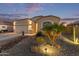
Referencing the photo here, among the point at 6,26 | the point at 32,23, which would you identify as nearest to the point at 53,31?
the point at 32,23

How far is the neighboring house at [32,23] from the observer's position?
1400mm

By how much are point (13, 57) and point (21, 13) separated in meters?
0.41

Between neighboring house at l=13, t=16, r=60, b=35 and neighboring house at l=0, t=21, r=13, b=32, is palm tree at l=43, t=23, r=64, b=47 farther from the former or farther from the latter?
neighboring house at l=0, t=21, r=13, b=32

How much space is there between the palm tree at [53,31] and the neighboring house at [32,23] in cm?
4

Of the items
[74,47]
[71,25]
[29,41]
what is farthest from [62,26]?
[29,41]

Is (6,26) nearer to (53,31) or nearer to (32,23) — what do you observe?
(32,23)

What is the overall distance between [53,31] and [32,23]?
0.21m

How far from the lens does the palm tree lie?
54.9 inches

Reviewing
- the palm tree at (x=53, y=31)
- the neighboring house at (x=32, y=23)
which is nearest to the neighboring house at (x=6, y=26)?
the neighboring house at (x=32, y=23)

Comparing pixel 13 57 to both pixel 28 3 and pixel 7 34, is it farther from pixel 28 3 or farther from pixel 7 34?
pixel 28 3

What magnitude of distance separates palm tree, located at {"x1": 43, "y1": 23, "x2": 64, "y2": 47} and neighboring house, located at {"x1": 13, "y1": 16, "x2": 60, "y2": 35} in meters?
0.04

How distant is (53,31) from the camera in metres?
1.40

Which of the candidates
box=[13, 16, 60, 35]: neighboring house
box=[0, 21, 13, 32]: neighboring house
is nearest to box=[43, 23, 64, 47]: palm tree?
box=[13, 16, 60, 35]: neighboring house

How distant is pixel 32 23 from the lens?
4.62ft
